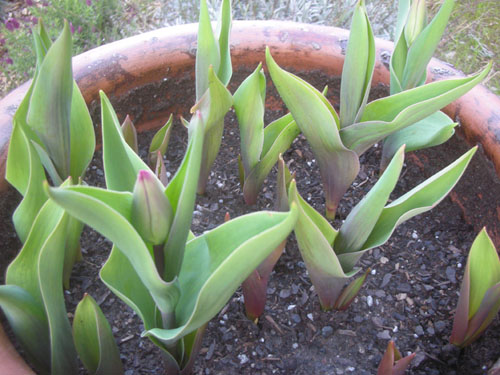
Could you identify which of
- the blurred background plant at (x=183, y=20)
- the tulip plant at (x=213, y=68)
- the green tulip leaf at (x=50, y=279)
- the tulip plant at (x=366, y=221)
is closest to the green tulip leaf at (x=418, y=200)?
the tulip plant at (x=366, y=221)

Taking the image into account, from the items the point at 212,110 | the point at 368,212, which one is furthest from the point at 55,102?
the point at 368,212

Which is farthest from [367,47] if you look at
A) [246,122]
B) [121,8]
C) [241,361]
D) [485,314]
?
[121,8]

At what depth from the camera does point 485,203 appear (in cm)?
109

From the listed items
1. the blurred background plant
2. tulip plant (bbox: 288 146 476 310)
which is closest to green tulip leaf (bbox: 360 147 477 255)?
tulip plant (bbox: 288 146 476 310)

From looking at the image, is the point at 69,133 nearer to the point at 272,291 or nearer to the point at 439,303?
the point at 272,291

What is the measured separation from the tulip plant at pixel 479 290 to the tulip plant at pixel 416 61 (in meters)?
0.29

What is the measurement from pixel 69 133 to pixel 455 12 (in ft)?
7.04

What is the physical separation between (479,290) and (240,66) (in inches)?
29.6

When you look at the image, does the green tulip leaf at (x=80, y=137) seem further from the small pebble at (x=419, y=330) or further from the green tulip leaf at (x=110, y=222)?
the small pebble at (x=419, y=330)

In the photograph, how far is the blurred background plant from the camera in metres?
2.12

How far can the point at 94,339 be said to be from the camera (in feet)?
2.51

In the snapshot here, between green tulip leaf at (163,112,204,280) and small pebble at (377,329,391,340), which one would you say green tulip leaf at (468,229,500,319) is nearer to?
small pebble at (377,329,391,340)

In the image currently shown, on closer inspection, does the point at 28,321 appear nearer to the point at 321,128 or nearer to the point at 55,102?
the point at 55,102

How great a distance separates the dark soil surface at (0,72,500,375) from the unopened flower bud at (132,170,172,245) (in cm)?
43
